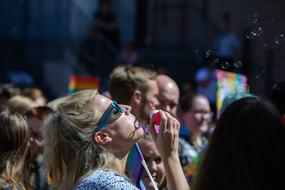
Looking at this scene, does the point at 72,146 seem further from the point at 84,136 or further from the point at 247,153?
the point at 247,153

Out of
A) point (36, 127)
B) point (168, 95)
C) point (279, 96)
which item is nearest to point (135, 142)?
point (279, 96)

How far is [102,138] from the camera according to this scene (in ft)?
11.3

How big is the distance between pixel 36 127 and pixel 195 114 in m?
1.76

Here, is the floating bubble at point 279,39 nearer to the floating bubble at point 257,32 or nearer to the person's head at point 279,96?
the floating bubble at point 257,32

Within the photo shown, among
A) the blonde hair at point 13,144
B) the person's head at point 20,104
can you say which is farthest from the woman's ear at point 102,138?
the person's head at point 20,104

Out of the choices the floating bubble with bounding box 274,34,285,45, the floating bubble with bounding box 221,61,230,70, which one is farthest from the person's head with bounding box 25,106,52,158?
the floating bubble with bounding box 274,34,285,45

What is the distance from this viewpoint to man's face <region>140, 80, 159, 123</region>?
5.09 meters

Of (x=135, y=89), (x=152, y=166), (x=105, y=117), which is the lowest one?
(x=152, y=166)

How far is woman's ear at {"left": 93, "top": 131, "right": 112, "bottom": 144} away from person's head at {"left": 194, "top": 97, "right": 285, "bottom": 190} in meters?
1.14

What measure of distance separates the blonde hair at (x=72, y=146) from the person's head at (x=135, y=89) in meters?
1.67

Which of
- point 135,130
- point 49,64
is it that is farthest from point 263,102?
point 49,64

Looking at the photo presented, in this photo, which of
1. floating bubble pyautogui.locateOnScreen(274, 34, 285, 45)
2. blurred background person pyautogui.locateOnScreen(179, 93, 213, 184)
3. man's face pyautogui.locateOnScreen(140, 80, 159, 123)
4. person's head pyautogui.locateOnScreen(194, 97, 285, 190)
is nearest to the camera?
person's head pyautogui.locateOnScreen(194, 97, 285, 190)

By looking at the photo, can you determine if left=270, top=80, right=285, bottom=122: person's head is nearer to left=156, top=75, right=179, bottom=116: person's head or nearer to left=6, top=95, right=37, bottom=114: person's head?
left=156, top=75, right=179, bottom=116: person's head

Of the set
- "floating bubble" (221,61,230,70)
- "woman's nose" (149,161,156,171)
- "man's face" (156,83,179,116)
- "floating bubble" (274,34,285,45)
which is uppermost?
"floating bubble" (274,34,285,45)
